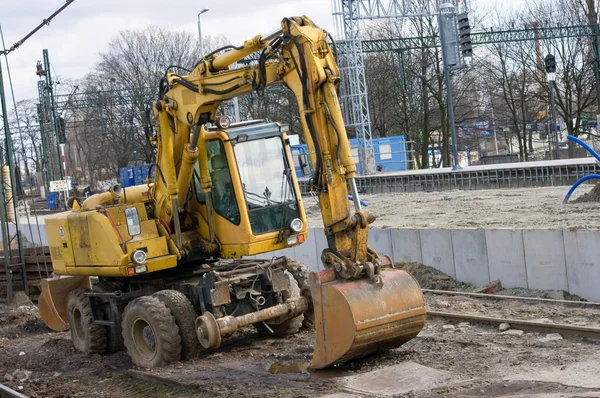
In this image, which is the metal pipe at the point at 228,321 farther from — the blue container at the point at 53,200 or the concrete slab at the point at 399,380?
the blue container at the point at 53,200

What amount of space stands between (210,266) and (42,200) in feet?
173

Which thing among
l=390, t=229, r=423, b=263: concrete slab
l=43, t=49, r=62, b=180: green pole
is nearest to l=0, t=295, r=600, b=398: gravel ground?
l=390, t=229, r=423, b=263: concrete slab

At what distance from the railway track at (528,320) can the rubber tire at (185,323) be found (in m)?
4.12

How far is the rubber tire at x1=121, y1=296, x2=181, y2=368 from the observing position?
34.8 feet

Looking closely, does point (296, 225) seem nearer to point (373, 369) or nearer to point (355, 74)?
point (373, 369)

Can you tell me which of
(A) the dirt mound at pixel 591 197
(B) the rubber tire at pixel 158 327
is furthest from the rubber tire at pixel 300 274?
(A) the dirt mound at pixel 591 197

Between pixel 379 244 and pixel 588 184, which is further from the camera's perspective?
pixel 588 184

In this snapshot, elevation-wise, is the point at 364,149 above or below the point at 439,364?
above

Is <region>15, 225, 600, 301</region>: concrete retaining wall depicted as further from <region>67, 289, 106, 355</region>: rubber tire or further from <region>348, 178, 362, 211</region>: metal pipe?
<region>67, 289, 106, 355</region>: rubber tire

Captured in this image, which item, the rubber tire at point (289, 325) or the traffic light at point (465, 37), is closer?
the rubber tire at point (289, 325)

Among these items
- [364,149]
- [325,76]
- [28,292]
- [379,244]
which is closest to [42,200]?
[364,149]

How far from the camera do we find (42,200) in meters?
61.8

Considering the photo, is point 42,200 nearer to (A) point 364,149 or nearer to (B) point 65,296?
(A) point 364,149

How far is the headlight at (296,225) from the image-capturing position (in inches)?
445
